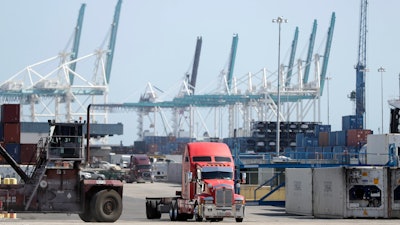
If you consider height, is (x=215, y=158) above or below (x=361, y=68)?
below

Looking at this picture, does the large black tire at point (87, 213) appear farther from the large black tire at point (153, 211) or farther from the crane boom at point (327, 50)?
the crane boom at point (327, 50)

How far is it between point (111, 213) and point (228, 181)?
5.12 metres

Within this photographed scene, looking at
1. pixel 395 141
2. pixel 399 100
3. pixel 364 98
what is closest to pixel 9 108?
pixel 395 141

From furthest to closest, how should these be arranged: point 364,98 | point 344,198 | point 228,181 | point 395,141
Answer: point 364,98 < point 395,141 < point 344,198 < point 228,181

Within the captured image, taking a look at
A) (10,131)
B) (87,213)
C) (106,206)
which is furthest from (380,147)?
(87,213)

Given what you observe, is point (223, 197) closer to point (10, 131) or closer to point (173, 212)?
point (173, 212)

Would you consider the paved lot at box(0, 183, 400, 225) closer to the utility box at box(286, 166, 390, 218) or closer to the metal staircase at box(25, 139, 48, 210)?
the metal staircase at box(25, 139, 48, 210)

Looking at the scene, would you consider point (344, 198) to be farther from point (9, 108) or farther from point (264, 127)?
point (264, 127)

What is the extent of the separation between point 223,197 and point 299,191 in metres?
10.9

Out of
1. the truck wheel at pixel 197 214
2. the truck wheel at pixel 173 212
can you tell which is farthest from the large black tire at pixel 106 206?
the truck wheel at pixel 173 212

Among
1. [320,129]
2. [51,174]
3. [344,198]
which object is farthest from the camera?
[320,129]

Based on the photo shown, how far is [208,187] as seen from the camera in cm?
3953

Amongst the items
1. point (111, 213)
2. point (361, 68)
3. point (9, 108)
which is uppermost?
point (361, 68)

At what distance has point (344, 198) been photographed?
147 ft
